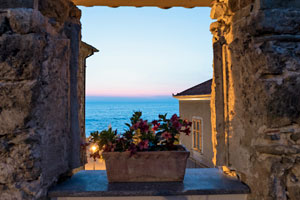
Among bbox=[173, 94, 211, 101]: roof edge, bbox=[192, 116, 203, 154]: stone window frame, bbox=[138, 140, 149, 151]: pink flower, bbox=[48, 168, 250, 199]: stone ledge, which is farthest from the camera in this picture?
bbox=[192, 116, 203, 154]: stone window frame

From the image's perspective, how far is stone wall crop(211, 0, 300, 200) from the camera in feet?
4.81

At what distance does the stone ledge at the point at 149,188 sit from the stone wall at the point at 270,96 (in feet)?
0.50

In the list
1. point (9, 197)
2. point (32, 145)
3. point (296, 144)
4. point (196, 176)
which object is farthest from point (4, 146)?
point (296, 144)

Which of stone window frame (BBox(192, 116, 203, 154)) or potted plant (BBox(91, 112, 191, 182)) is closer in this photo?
potted plant (BBox(91, 112, 191, 182))

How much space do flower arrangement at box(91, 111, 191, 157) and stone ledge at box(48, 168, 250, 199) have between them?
0.75 feet

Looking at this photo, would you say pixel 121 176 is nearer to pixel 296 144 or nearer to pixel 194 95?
pixel 296 144

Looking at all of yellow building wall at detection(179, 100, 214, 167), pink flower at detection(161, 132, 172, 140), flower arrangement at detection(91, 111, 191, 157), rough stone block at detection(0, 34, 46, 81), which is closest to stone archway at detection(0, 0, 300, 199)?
rough stone block at detection(0, 34, 46, 81)

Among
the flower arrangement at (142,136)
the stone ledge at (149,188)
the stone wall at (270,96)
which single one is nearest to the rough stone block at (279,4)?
the stone wall at (270,96)

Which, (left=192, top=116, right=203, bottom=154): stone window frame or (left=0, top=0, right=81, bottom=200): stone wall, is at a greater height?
(left=0, top=0, right=81, bottom=200): stone wall

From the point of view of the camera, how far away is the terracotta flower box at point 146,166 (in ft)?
5.56

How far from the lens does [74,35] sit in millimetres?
1915

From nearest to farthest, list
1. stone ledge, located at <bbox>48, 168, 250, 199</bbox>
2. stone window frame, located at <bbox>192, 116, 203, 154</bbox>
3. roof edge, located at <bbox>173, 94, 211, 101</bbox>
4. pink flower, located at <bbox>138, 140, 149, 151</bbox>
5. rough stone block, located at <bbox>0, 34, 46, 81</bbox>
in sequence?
1. rough stone block, located at <bbox>0, 34, 46, 81</bbox>
2. stone ledge, located at <bbox>48, 168, 250, 199</bbox>
3. pink flower, located at <bbox>138, 140, 149, 151</bbox>
4. roof edge, located at <bbox>173, 94, 211, 101</bbox>
5. stone window frame, located at <bbox>192, 116, 203, 154</bbox>

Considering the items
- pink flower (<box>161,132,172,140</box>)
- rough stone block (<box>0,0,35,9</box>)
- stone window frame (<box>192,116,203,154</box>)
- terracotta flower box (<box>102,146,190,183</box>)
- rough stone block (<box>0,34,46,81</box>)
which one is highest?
rough stone block (<box>0,0,35,9</box>)

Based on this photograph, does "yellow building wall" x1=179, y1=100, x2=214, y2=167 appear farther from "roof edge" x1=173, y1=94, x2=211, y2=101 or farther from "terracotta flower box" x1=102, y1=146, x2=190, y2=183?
"terracotta flower box" x1=102, y1=146, x2=190, y2=183
